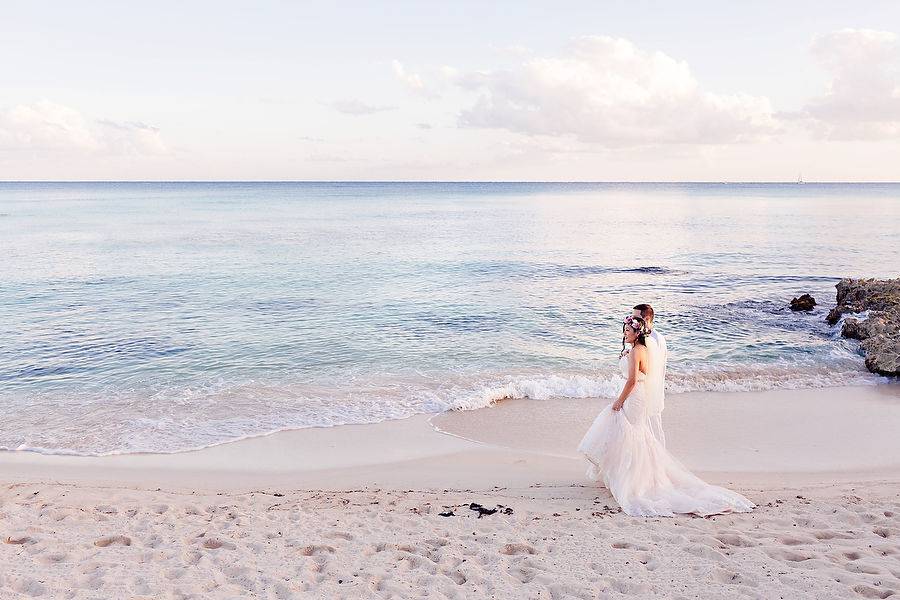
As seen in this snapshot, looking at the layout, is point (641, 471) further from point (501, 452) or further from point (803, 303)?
point (803, 303)

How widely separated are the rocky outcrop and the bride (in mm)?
9299

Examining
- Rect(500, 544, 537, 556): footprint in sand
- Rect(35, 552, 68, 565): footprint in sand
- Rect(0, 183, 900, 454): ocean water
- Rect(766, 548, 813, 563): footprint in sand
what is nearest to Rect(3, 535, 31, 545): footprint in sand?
Rect(35, 552, 68, 565): footprint in sand

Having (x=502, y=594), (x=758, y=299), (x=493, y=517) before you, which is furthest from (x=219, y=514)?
(x=758, y=299)

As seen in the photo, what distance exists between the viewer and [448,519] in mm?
7242

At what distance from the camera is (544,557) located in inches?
242

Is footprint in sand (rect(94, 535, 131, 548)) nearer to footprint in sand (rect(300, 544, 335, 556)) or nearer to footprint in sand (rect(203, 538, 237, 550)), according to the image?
footprint in sand (rect(203, 538, 237, 550))

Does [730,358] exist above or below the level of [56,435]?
above

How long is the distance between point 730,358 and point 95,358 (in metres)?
15.7

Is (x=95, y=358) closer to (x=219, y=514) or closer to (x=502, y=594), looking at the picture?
(x=219, y=514)

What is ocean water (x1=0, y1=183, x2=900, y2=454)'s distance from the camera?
12.5 meters

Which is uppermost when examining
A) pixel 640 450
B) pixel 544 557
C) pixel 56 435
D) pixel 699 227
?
pixel 699 227

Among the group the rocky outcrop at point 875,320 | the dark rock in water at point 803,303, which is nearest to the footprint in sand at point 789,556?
the rocky outcrop at point 875,320

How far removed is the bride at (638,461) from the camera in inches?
296

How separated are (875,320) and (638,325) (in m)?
13.1
